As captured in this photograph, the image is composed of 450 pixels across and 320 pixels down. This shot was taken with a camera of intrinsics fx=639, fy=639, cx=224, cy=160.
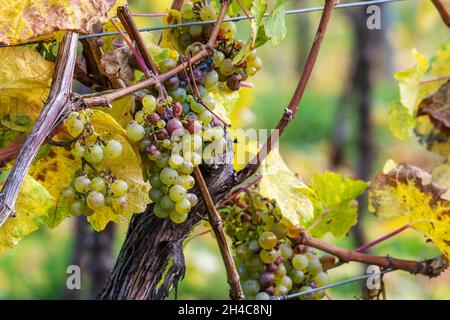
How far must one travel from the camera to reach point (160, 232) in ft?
3.08

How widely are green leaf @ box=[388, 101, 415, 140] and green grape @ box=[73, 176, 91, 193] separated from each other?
73cm

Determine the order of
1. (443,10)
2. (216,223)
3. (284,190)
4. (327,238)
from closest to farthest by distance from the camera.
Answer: (216,223) → (284,190) → (443,10) → (327,238)

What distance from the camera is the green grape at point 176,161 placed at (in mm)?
768

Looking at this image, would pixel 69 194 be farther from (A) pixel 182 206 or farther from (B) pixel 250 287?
(B) pixel 250 287

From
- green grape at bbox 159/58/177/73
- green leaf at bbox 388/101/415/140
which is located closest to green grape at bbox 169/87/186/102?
green grape at bbox 159/58/177/73

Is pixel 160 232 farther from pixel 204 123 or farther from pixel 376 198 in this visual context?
pixel 376 198

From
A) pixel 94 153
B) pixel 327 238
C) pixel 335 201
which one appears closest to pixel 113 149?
pixel 94 153

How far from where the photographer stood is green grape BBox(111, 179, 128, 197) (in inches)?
29.8

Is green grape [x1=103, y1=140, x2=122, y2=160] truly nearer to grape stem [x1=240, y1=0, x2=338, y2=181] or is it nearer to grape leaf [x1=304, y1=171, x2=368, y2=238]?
grape stem [x1=240, y1=0, x2=338, y2=181]

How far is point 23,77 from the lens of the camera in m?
0.78

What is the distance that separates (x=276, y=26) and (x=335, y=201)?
468 millimetres

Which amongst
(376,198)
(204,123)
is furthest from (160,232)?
(376,198)

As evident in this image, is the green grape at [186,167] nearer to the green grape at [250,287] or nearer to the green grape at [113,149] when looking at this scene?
the green grape at [113,149]
